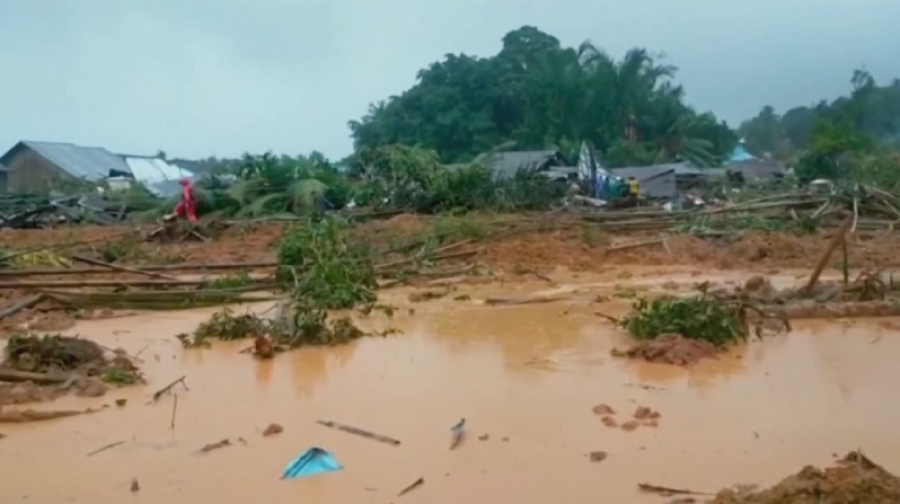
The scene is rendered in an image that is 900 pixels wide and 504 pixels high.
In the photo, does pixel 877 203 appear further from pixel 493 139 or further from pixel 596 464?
pixel 493 139

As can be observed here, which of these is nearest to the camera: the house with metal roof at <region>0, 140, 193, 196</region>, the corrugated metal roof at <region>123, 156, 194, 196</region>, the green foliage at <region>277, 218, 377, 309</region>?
the green foliage at <region>277, 218, 377, 309</region>

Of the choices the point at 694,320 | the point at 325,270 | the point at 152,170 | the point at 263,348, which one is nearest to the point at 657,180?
the point at 325,270

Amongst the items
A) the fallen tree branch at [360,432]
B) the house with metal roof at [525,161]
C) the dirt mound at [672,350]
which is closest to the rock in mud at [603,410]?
the fallen tree branch at [360,432]

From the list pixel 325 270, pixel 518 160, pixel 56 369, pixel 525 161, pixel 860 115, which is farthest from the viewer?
pixel 860 115

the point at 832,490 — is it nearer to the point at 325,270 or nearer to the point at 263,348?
the point at 263,348

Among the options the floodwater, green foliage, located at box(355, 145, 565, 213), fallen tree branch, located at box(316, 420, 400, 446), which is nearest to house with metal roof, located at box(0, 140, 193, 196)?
green foliage, located at box(355, 145, 565, 213)

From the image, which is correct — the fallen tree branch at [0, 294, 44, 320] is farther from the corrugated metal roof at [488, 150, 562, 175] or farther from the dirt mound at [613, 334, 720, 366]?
the corrugated metal roof at [488, 150, 562, 175]

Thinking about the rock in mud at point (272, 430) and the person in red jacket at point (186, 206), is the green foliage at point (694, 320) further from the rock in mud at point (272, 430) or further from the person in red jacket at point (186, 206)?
the person in red jacket at point (186, 206)
